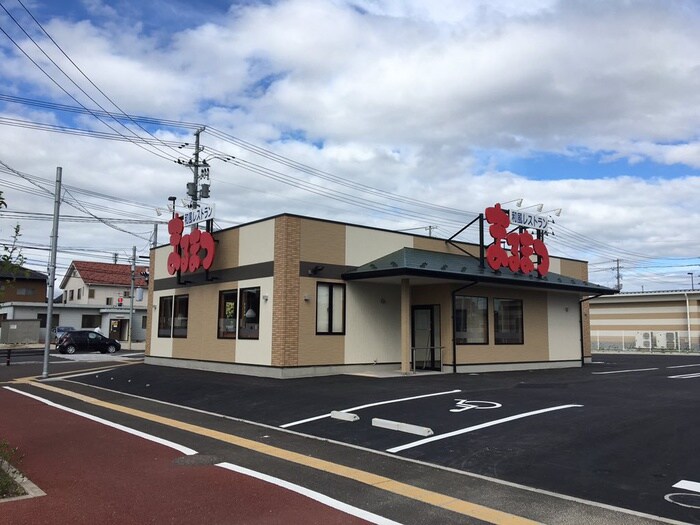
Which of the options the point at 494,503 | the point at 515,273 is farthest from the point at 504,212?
the point at 494,503

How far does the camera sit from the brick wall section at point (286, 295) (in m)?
17.5

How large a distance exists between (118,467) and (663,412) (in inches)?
379

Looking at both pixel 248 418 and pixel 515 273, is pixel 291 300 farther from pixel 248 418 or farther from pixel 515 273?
pixel 515 273

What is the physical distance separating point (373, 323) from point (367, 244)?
274 cm

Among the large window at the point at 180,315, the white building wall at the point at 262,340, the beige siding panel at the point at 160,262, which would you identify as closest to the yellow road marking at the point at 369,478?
the white building wall at the point at 262,340

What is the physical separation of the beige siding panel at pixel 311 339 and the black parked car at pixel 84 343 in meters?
26.8

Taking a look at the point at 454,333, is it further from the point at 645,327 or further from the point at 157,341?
the point at 645,327

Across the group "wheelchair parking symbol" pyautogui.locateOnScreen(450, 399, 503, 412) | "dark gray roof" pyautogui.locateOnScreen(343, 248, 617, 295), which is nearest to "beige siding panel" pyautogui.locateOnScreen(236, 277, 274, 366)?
"dark gray roof" pyautogui.locateOnScreen(343, 248, 617, 295)

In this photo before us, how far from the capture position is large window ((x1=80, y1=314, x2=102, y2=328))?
56.8m

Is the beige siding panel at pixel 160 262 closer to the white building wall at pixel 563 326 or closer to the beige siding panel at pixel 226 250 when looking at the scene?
the beige siding panel at pixel 226 250

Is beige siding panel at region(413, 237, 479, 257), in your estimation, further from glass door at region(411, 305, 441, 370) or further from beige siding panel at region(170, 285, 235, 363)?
beige siding panel at region(170, 285, 235, 363)

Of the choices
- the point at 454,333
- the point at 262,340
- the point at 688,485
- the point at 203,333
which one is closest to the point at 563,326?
the point at 454,333

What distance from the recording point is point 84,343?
3956 centimetres

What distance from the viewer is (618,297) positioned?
48375 mm
